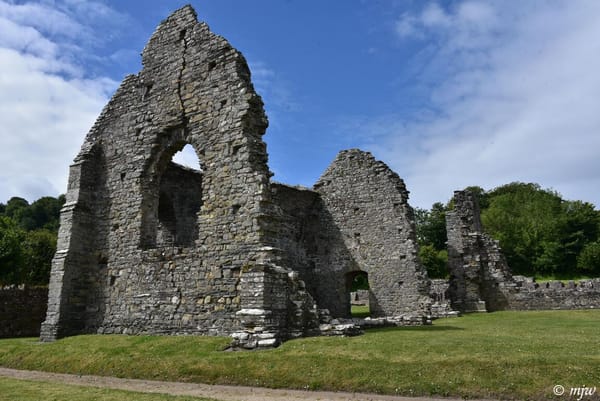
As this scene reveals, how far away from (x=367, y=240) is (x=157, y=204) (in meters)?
10.3

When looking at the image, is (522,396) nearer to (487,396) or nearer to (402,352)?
(487,396)

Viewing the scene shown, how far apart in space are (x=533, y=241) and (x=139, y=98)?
143ft

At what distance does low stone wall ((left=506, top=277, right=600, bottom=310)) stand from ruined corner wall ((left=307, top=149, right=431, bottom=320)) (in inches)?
261

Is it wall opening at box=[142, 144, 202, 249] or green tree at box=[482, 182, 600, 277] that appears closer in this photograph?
wall opening at box=[142, 144, 202, 249]

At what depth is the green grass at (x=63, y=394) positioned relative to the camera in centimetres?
738

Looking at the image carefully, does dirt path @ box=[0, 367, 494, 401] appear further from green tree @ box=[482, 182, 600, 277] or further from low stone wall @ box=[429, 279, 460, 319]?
green tree @ box=[482, 182, 600, 277]

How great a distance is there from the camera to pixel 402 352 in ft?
29.0

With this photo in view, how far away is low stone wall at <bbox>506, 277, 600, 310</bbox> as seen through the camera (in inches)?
865

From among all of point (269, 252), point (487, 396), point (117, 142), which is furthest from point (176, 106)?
point (487, 396)

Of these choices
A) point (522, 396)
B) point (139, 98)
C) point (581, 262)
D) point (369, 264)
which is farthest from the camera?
point (581, 262)

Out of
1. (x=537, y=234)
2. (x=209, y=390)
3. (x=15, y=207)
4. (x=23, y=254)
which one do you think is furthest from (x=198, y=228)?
(x=15, y=207)

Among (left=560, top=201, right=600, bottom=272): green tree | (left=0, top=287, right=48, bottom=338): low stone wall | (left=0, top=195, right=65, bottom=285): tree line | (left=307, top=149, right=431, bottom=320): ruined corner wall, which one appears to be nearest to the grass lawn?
(left=0, top=287, right=48, bottom=338): low stone wall

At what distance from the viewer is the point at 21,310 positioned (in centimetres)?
1764

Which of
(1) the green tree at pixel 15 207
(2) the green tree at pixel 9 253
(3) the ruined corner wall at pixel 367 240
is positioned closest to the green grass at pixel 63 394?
(3) the ruined corner wall at pixel 367 240
